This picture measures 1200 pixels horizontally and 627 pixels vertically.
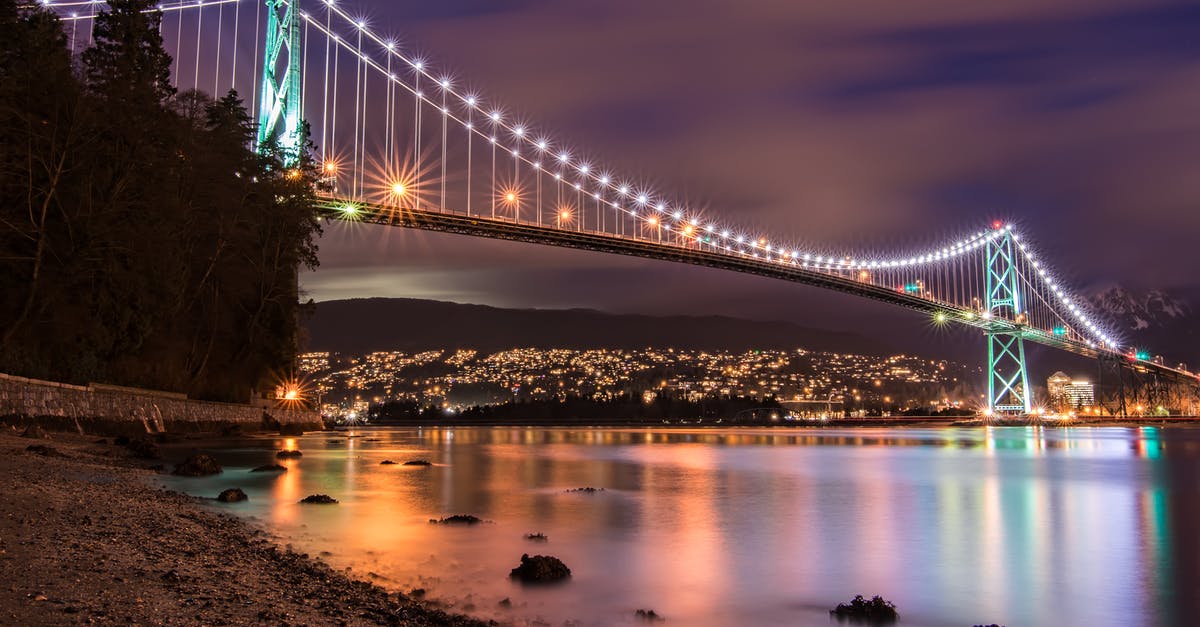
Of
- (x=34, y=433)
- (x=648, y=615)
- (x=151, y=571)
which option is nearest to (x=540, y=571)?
(x=648, y=615)

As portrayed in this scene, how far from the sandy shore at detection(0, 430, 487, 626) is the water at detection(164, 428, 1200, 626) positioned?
624 millimetres

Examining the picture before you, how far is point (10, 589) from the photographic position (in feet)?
12.3

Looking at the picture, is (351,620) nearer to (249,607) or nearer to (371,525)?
(249,607)

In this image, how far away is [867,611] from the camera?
5.73m

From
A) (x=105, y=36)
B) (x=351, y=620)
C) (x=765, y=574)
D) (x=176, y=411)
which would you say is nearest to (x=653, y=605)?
(x=765, y=574)

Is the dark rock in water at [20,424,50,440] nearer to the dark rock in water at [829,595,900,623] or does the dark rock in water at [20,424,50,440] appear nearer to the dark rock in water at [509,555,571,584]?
the dark rock in water at [509,555,571,584]

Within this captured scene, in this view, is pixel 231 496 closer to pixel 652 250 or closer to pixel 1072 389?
pixel 652 250

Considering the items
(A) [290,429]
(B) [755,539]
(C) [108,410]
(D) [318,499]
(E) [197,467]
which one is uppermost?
(C) [108,410]

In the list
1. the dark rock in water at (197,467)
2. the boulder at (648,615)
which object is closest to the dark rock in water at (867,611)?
the boulder at (648,615)

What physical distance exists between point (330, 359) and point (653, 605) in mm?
106604

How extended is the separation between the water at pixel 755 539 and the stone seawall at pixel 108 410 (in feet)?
8.95

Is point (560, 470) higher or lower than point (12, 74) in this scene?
lower

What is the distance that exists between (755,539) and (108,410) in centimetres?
1485

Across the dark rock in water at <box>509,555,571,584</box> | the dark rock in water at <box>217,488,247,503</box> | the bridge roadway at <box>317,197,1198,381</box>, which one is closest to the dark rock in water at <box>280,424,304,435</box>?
the bridge roadway at <box>317,197,1198,381</box>
